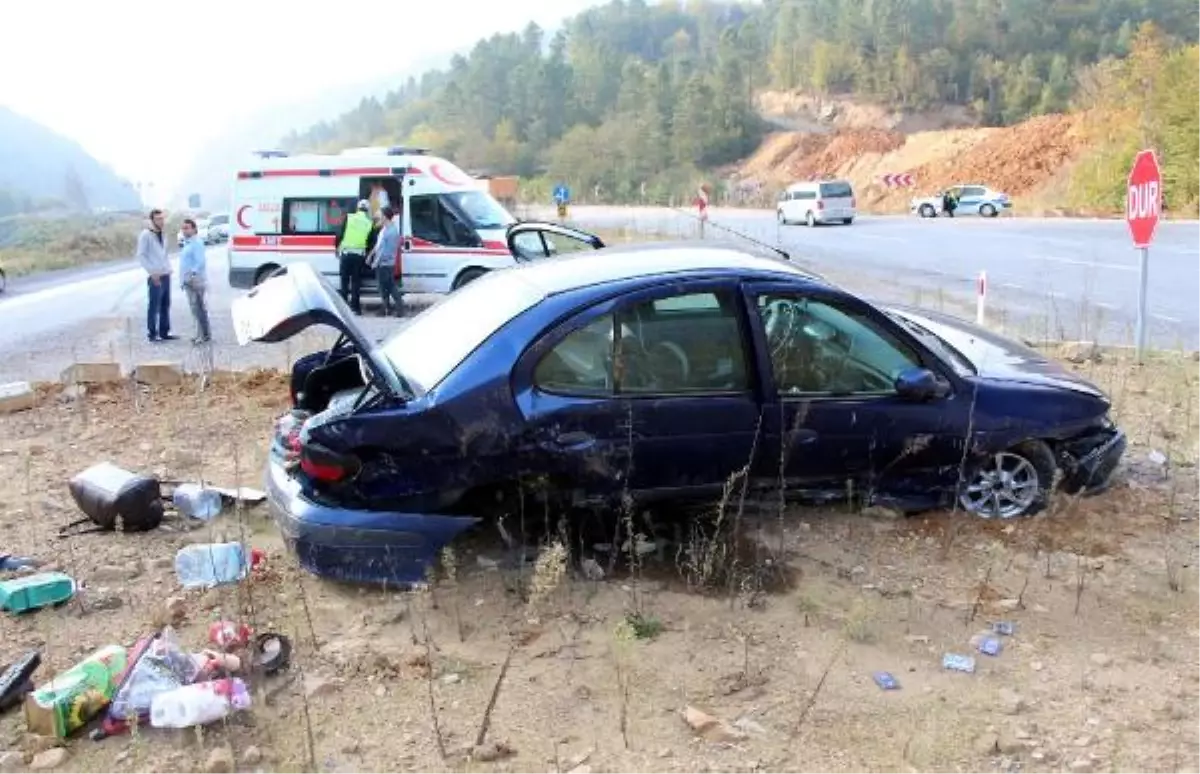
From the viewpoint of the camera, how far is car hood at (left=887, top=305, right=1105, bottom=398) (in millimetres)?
5098

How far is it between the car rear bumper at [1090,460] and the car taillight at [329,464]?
3.32 m

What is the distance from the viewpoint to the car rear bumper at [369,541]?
166 inches

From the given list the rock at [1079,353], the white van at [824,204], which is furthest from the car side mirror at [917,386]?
the white van at [824,204]

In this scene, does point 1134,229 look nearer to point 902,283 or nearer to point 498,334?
point 498,334

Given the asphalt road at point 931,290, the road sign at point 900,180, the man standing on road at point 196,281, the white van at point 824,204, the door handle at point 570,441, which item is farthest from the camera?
the road sign at point 900,180

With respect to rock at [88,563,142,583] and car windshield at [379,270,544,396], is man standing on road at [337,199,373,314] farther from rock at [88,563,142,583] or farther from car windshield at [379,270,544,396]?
rock at [88,563,142,583]

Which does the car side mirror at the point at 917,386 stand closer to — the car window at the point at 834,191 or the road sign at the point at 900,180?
the car window at the point at 834,191

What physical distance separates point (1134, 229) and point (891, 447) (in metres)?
5.69

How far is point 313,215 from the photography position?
53.5ft

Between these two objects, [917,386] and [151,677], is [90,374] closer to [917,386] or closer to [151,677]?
[151,677]

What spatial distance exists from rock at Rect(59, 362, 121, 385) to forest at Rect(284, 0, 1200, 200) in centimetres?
5973

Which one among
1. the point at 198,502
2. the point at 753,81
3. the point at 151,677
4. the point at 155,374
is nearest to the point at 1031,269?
the point at 155,374

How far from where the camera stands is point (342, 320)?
13.9ft

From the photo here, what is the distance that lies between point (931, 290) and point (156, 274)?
10.9 metres
